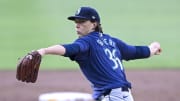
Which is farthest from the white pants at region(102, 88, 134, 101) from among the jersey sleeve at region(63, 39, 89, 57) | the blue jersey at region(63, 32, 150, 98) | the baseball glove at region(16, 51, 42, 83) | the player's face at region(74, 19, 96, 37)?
the baseball glove at region(16, 51, 42, 83)

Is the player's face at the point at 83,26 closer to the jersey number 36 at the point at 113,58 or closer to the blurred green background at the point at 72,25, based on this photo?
the jersey number 36 at the point at 113,58

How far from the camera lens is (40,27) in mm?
16281

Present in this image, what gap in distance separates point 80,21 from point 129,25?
11.0 meters

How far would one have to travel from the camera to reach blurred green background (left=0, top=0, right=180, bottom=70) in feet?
48.3

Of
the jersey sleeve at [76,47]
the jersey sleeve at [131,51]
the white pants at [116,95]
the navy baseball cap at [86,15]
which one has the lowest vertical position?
the white pants at [116,95]

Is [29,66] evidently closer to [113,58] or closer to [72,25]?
[113,58]

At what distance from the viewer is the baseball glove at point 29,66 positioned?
486cm

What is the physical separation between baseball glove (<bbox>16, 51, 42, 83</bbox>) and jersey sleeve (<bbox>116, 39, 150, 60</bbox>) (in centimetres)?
106

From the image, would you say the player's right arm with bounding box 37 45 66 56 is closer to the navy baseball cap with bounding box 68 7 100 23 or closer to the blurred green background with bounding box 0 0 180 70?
the navy baseball cap with bounding box 68 7 100 23

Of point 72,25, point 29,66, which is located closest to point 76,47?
point 29,66

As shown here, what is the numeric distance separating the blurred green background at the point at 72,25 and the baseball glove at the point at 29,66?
341 inches

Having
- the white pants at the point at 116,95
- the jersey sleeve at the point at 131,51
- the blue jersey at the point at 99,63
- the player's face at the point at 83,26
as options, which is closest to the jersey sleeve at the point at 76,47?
the blue jersey at the point at 99,63
